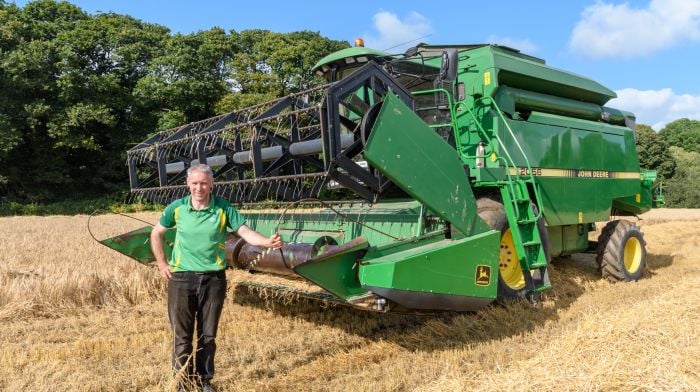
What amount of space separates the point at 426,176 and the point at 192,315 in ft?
5.85

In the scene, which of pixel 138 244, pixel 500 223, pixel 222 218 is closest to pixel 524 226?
pixel 500 223

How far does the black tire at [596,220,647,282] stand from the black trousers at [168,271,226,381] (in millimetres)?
5260

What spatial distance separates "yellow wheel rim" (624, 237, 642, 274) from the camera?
22.9ft

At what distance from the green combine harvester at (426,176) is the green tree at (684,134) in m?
A: 53.2

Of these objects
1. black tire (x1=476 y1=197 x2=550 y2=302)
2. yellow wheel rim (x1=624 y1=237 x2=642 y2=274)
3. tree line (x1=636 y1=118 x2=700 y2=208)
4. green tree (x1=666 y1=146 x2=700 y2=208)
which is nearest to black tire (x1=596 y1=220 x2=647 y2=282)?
yellow wheel rim (x1=624 y1=237 x2=642 y2=274)

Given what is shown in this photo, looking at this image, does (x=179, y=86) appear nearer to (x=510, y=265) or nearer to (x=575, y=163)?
(x=575, y=163)

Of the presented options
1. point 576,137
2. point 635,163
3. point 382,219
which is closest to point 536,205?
point 576,137

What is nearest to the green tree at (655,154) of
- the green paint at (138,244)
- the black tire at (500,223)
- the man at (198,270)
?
the black tire at (500,223)

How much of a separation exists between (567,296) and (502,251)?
1.25 m

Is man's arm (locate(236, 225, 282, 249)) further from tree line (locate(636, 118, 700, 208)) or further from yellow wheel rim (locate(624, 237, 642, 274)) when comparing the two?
tree line (locate(636, 118, 700, 208))

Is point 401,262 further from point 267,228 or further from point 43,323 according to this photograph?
point 43,323

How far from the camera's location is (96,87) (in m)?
22.4

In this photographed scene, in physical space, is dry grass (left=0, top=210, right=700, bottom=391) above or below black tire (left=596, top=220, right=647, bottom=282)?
below

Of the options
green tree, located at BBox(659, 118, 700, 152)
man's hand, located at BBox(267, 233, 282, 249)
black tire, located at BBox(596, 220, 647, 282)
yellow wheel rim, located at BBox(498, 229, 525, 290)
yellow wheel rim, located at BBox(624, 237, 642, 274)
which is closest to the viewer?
man's hand, located at BBox(267, 233, 282, 249)
